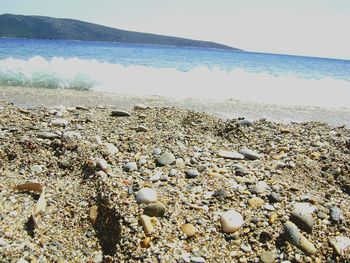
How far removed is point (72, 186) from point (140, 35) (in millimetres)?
102630

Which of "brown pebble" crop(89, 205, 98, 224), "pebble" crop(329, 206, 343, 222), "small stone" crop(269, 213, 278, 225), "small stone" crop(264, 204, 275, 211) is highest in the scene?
"pebble" crop(329, 206, 343, 222)

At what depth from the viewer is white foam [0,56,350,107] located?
10.9 metres

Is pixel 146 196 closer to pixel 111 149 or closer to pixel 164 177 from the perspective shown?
pixel 164 177

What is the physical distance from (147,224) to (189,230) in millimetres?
310

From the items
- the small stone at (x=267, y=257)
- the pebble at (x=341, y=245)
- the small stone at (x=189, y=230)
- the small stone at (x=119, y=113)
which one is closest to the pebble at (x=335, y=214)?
the pebble at (x=341, y=245)

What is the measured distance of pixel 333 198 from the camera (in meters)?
3.08

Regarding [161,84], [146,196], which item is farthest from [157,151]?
[161,84]

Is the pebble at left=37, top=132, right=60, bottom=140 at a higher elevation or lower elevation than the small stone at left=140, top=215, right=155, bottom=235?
higher

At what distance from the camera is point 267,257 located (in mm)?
2307

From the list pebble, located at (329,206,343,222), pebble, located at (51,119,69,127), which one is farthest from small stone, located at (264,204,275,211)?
pebble, located at (51,119,69,127)

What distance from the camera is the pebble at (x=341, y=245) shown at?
93.4 inches

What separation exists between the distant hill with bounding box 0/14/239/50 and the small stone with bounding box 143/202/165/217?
317 feet

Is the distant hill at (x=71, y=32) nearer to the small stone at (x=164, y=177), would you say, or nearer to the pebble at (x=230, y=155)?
the pebble at (x=230, y=155)

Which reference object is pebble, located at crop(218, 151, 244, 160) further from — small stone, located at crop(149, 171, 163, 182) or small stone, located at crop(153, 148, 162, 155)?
small stone, located at crop(149, 171, 163, 182)
